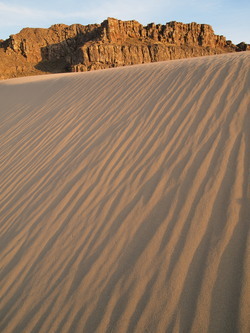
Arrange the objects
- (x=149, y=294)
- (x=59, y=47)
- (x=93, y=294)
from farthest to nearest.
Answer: (x=59, y=47)
(x=93, y=294)
(x=149, y=294)

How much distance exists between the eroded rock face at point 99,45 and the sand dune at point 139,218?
111ft

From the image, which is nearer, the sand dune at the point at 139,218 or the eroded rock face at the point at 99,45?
the sand dune at the point at 139,218

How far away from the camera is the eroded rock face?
120ft

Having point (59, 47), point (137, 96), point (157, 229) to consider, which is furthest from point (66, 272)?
point (59, 47)

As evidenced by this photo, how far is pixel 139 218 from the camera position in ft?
7.24

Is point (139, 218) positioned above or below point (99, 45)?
below

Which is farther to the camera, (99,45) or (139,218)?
(99,45)

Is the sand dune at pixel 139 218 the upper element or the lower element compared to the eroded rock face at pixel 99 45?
lower

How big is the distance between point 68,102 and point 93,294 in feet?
16.7

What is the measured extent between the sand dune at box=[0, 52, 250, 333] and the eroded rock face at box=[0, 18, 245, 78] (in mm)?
33896

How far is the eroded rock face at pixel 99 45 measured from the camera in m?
36.7

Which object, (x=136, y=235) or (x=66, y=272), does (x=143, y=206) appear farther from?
(x=66, y=272)

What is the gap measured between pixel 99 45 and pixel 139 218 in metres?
39.9

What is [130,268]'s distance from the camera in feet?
6.04
